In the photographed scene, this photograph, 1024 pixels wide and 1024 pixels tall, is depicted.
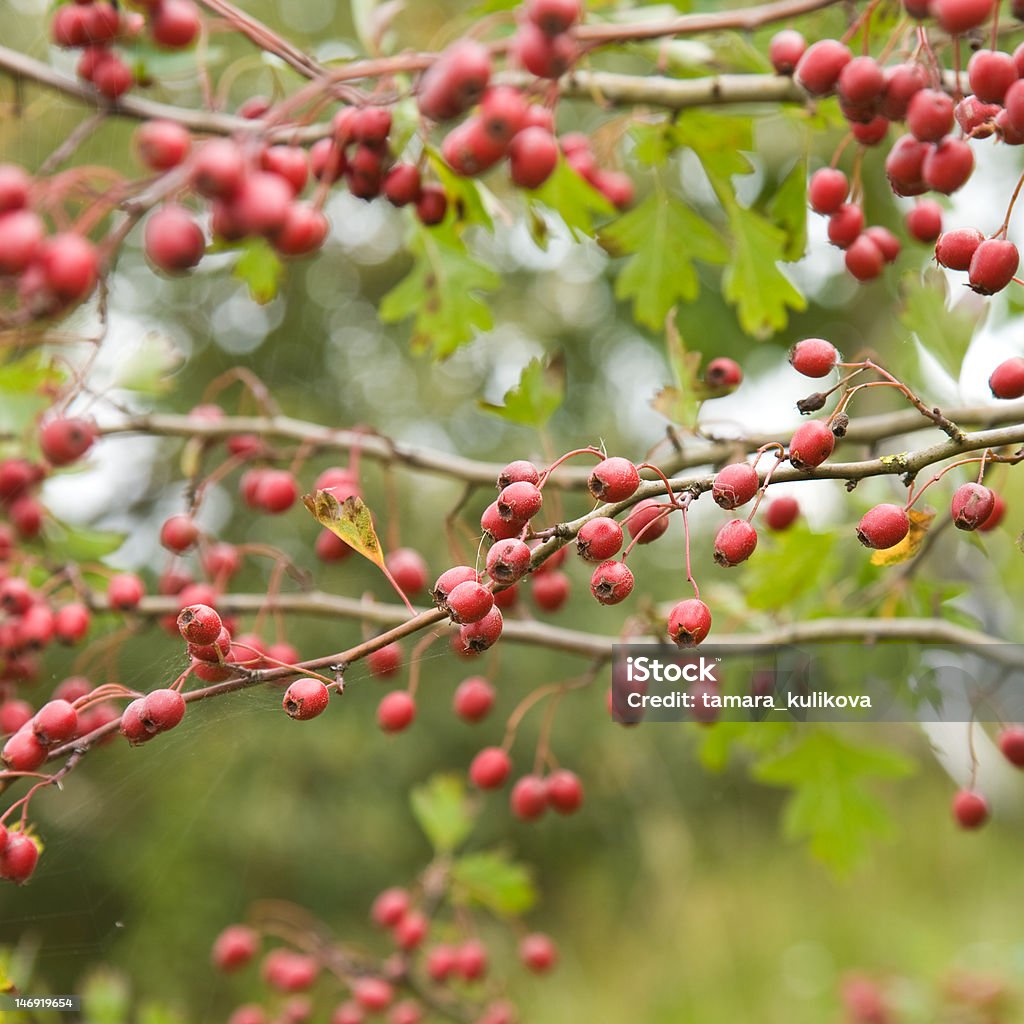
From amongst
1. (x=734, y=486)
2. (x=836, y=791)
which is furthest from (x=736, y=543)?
(x=836, y=791)

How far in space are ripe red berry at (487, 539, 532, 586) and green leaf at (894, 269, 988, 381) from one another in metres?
0.58

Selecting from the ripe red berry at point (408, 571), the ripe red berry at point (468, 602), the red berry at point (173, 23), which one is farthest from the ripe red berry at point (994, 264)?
the ripe red berry at point (408, 571)

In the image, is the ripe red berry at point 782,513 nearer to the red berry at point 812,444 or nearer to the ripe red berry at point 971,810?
the ripe red berry at point 971,810

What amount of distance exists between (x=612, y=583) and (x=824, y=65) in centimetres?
37

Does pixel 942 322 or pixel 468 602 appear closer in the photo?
pixel 468 602

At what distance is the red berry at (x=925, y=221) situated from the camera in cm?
78

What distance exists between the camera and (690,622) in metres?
0.50

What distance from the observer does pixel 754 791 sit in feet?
18.2

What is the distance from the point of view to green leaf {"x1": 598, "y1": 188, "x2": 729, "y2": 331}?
104 centimetres

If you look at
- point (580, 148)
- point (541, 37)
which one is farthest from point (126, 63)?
point (580, 148)

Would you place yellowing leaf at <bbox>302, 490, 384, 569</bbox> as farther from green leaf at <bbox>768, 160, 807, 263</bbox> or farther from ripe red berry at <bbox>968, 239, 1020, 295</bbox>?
green leaf at <bbox>768, 160, 807, 263</bbox>

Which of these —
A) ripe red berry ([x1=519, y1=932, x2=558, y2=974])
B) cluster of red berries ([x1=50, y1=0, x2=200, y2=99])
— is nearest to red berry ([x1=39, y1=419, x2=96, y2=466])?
cluster of red berries ([x1=50, y1=0, x2=200, y2=99])

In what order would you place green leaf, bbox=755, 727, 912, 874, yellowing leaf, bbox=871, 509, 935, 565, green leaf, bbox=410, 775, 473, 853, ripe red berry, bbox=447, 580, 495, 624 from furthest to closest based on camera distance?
green leaf, bbox=410, 775, 473, 853 → green leaf, bbox=755, 727, 912, 874 → yellowing leaf, bbox=871, 509, 935, 565 → ripe red berry, bbox=447, 580, 495, 624

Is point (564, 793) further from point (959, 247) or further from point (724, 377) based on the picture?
point (959, 247)
